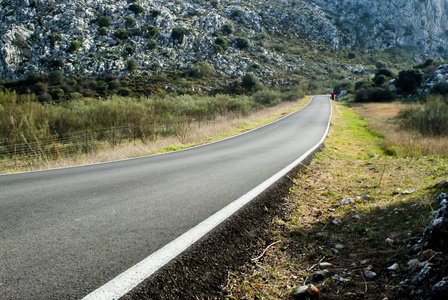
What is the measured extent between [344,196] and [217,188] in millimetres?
2404

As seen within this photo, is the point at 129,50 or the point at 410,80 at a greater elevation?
the point at 129,50

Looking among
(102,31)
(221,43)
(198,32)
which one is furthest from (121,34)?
(221,43)

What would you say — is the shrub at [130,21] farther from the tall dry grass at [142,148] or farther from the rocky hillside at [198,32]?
the tall dry grass at [142,148]

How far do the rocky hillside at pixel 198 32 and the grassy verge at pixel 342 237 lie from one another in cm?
4889

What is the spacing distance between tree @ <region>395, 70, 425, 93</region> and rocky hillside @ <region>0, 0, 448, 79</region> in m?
28.2

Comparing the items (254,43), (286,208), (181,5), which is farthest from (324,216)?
(181,5)

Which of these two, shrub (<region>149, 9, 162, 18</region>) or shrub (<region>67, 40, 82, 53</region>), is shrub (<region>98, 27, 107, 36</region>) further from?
shrub (<region>149, 9, 162, 18</region>)

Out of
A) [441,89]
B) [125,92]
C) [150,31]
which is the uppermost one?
[150,31]

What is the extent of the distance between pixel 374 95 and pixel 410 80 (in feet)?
17.5

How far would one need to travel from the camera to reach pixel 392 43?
92500 mm

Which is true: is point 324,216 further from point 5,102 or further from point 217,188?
point 5,102

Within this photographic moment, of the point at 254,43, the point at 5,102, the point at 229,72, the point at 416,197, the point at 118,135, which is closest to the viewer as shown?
the point at 416,197

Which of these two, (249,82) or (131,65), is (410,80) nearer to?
(249,82)

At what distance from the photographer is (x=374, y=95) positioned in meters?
43.2
